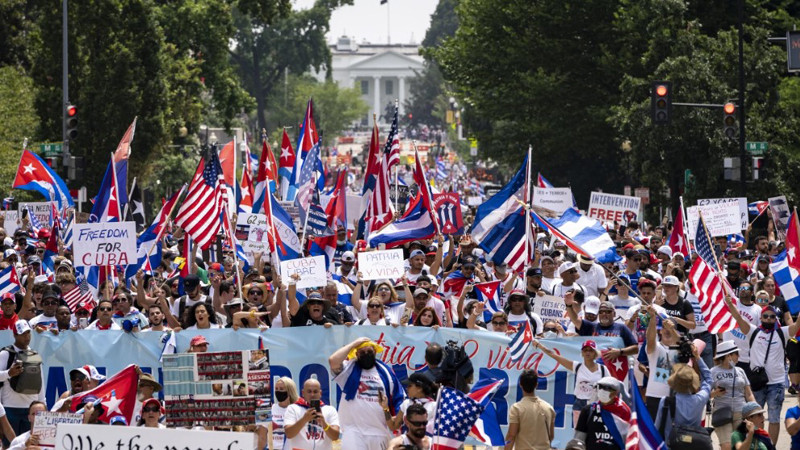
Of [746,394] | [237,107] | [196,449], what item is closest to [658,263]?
[746,394]

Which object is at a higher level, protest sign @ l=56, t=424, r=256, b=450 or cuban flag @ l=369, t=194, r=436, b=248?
cuban flag @ l=369, t=194, r=436, b=248

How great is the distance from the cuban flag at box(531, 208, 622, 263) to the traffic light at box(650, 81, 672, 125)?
37.5ft

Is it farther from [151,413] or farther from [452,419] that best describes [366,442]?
[151,413]

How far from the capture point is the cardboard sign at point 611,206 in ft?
94.1

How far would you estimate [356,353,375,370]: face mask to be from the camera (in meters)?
13.2

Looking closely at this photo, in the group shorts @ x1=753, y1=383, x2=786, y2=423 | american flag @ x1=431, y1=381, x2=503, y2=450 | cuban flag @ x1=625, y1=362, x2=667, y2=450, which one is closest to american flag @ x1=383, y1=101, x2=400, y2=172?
shorts @ x1=753, y1=383, x2=786, y2=423

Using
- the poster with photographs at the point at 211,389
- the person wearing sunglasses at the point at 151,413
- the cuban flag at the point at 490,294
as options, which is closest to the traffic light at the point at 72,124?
the cuban flag at the point at 490,294

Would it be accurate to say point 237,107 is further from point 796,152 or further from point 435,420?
point 435,420

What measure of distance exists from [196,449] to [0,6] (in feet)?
149

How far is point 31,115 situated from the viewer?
45969mm

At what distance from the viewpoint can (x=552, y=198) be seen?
2747 cm

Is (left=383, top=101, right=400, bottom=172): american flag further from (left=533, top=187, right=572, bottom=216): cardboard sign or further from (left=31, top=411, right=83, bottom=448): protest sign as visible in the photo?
(left=31, top=411, right=83, bottom=448): protest sign

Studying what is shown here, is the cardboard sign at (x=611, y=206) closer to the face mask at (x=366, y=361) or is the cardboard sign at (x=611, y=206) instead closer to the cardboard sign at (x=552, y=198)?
the cardboard sign at (x=552, y=198)

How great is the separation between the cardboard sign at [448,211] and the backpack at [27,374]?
12.6 meters
